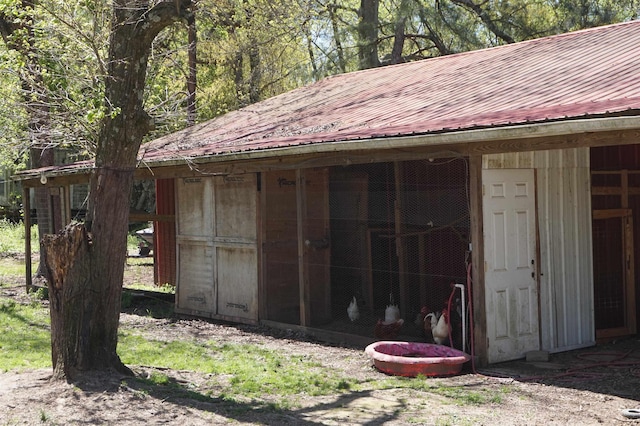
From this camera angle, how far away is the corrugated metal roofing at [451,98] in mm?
7184

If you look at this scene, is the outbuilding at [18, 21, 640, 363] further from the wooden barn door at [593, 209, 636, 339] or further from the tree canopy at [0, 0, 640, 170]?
the tree canopy at [0, 0, 640, 170]

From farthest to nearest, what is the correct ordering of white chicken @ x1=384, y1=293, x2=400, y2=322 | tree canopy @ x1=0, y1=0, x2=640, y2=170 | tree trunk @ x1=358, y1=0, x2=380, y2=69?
1. tree trunk @ x1=358, y1=0, x2=380, y2=69
2. tree canopy @ x1=0, y1=0, x2=640, y2=170
3. white chicken @ x1=384, y1=293, x2=400, y2=322

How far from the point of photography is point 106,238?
22.2 ft

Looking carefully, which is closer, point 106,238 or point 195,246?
point 106,238

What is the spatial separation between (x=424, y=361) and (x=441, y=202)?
2020 millimetres

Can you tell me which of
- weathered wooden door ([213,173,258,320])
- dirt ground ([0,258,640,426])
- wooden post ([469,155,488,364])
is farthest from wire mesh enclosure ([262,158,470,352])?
dirt ground ([0,258,640,426])

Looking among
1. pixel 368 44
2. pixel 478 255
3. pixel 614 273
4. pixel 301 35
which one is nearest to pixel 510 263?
pixel 478 255

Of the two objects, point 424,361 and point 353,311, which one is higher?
point 353,311

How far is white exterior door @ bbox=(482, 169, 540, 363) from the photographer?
778 cm

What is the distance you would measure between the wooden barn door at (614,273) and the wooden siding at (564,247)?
1.36 feet

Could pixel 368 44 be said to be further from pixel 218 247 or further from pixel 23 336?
pixel 23 336

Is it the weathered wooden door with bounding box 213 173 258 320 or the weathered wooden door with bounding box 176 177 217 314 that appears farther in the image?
the weathered wooden door with bounding box 176 177 217 314

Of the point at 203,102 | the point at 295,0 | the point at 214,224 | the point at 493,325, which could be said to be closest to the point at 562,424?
the point at 493,325

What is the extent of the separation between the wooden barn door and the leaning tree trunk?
209 inches
